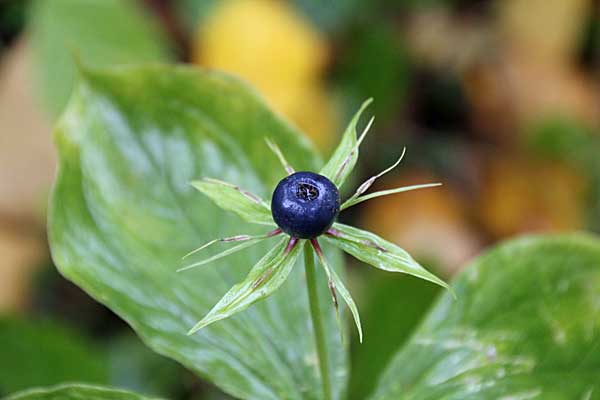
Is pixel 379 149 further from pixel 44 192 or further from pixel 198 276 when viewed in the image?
pixel 198 276

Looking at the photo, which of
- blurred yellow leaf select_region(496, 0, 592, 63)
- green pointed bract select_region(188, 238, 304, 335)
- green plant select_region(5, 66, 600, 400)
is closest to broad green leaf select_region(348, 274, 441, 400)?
green plant select_region(5, 66, 600, 400)

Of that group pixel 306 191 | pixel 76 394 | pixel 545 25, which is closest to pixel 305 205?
pixel 306 191

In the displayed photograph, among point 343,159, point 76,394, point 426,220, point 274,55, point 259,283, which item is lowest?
point 76,394

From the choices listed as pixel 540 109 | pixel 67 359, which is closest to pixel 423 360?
pixel 67 359

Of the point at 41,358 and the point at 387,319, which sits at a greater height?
the point at 387,319

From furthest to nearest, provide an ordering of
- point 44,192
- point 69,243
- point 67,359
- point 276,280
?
point 44,192
point 67,359
point 69,243
point 276,280

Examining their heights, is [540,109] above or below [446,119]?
above

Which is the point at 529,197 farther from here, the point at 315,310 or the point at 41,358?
the point at 315,310

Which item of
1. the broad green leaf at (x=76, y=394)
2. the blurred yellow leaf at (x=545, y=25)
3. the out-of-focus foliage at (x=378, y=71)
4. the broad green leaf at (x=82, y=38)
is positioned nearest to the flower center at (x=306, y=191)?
the broad green leaf at (x=76, y=394)
